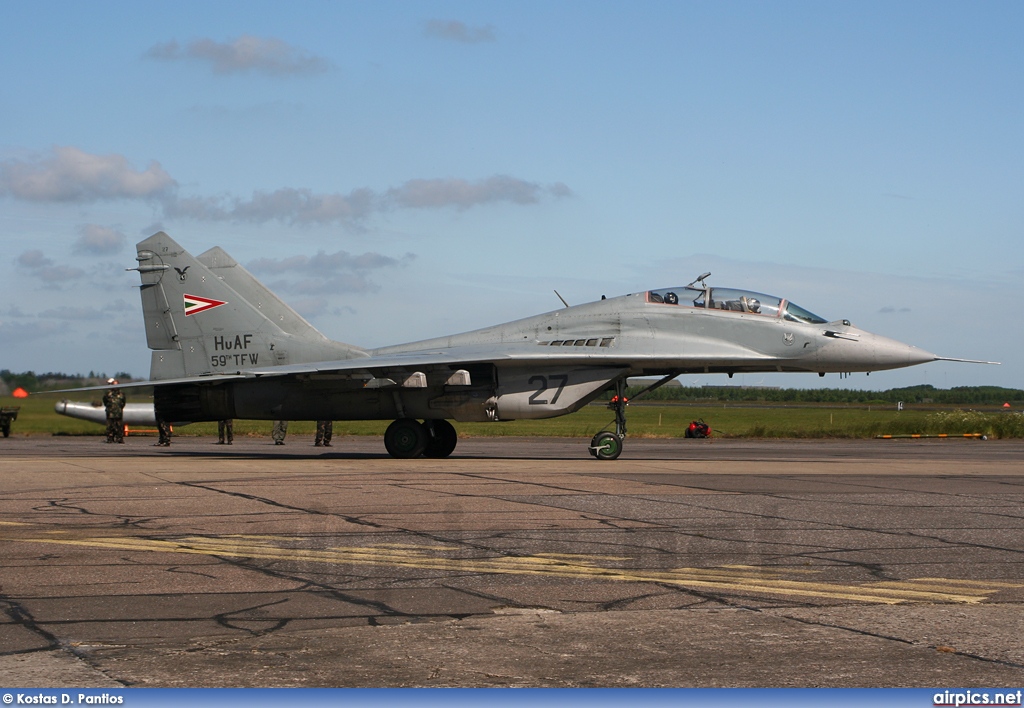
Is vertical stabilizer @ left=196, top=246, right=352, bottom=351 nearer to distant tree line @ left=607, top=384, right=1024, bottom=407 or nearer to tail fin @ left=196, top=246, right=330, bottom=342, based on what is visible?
tail fin @ left=196, top=246, right=330, bottom=342

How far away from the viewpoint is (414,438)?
20.3 meters

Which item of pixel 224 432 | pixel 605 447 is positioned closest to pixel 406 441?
pixel 605 447

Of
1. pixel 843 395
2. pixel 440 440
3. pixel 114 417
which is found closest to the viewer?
pixel 440 440

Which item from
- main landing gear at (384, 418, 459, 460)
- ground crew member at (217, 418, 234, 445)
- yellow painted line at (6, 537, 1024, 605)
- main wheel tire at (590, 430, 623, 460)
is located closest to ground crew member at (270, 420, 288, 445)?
ground crew member at (217, 418, 234, 445)

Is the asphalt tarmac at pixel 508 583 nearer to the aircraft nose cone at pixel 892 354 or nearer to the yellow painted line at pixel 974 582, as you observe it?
the yellow painted line at pixel 974 582

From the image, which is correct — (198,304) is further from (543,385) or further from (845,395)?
(845,395)

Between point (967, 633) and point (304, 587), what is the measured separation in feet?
13.5

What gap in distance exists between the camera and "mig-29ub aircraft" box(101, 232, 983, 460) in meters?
19.5

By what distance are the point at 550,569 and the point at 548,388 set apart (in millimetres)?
12118

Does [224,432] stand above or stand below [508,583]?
above

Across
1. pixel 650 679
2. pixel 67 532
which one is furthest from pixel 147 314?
pixel 650 679

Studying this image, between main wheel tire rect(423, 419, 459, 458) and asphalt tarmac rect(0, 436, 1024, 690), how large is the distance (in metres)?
6.56

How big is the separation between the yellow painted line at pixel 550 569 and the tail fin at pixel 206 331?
12.6m

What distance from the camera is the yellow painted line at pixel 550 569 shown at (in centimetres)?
687
